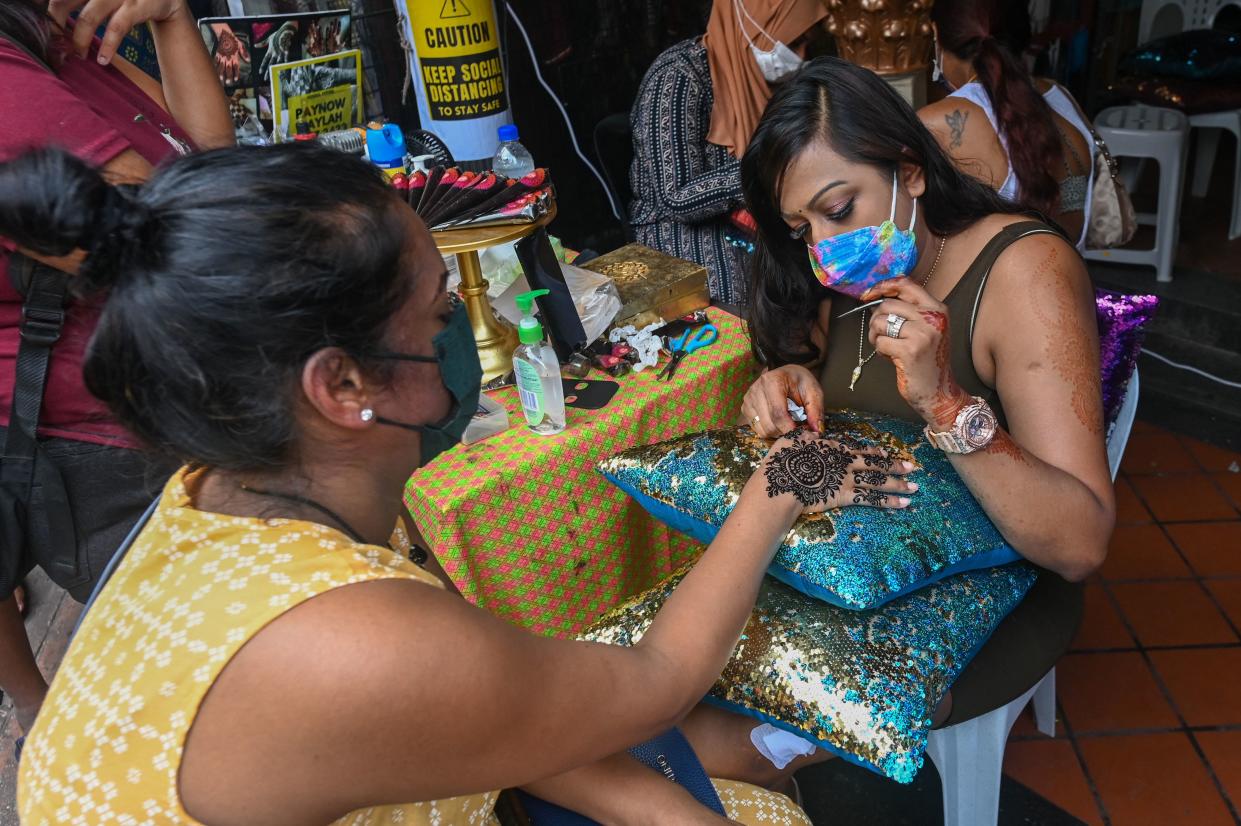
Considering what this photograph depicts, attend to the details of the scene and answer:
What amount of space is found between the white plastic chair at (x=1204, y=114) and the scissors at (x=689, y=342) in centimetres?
325

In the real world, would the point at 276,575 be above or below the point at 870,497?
above

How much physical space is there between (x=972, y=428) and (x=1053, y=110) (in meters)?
1.88

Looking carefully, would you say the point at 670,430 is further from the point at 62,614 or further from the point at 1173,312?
the point at 1173,312

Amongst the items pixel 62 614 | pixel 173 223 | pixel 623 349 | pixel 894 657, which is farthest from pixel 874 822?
pixel 62 614

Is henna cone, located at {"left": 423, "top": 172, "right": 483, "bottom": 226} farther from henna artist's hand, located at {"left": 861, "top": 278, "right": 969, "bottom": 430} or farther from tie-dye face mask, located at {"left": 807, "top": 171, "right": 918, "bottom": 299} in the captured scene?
henna artist's hand, located at {"left": 861, "top": 278, "right": 969, "bottom": 430}

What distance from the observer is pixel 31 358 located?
5.25 feet

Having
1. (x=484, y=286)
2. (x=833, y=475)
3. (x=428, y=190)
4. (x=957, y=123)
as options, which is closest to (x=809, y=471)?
(x=833, y=475)

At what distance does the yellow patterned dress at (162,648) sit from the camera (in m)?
0.83

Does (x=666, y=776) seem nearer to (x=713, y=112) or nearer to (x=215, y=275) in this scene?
(x=215, y=275)

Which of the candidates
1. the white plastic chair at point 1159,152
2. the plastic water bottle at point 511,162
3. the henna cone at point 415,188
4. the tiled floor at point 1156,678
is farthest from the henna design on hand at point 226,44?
Answer: the white plastic chair at point 1159,152

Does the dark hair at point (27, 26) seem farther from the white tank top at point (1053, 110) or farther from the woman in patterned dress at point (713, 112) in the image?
the white tank top at point (1053, 110)

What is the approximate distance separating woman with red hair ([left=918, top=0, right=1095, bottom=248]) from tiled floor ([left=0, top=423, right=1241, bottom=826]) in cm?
104

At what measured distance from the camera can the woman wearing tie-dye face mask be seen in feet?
4.31

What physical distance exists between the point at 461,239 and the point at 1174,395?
2.90m
